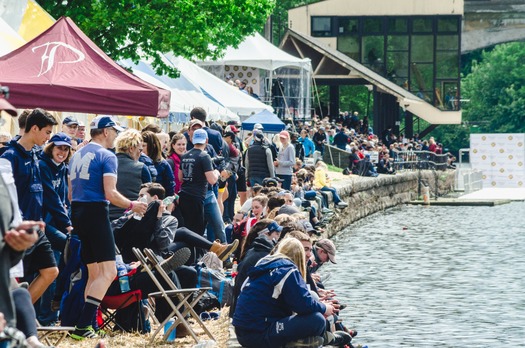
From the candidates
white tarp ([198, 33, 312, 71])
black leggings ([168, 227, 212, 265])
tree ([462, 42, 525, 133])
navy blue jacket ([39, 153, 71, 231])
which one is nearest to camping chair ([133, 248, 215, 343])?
navy blue jacket ([39, 153, 71, 231])

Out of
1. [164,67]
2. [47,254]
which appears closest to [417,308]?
[164,67]

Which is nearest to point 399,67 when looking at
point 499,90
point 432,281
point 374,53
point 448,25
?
point 374,53

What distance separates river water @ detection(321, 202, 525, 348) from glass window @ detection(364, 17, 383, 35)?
1083 inches

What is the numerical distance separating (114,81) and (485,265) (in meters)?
15.1

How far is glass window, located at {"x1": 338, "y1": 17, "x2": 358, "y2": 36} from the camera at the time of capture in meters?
66.9

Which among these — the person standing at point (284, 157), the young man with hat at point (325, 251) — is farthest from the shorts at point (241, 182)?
the young man with hat at point (325, 251)

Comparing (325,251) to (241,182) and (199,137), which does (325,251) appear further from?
(241,182)

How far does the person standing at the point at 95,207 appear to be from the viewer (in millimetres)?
10422

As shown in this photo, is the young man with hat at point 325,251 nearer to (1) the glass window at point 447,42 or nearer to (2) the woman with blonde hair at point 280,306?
(2) the woman with blonde hair at point 280,306

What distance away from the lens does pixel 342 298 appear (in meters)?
20.0

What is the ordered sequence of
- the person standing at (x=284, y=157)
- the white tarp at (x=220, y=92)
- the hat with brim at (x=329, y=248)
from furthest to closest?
the white tarp at (x=220, y=92) < the person standing at (x=284, y=157) < the hat with brim at (x=329, y=248)

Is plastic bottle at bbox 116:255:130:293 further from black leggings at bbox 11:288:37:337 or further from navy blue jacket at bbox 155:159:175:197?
black leggings at bbox 11:288:37:337

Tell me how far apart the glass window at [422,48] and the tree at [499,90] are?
3191 centimetres

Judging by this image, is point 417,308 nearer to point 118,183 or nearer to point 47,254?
point 118,183
